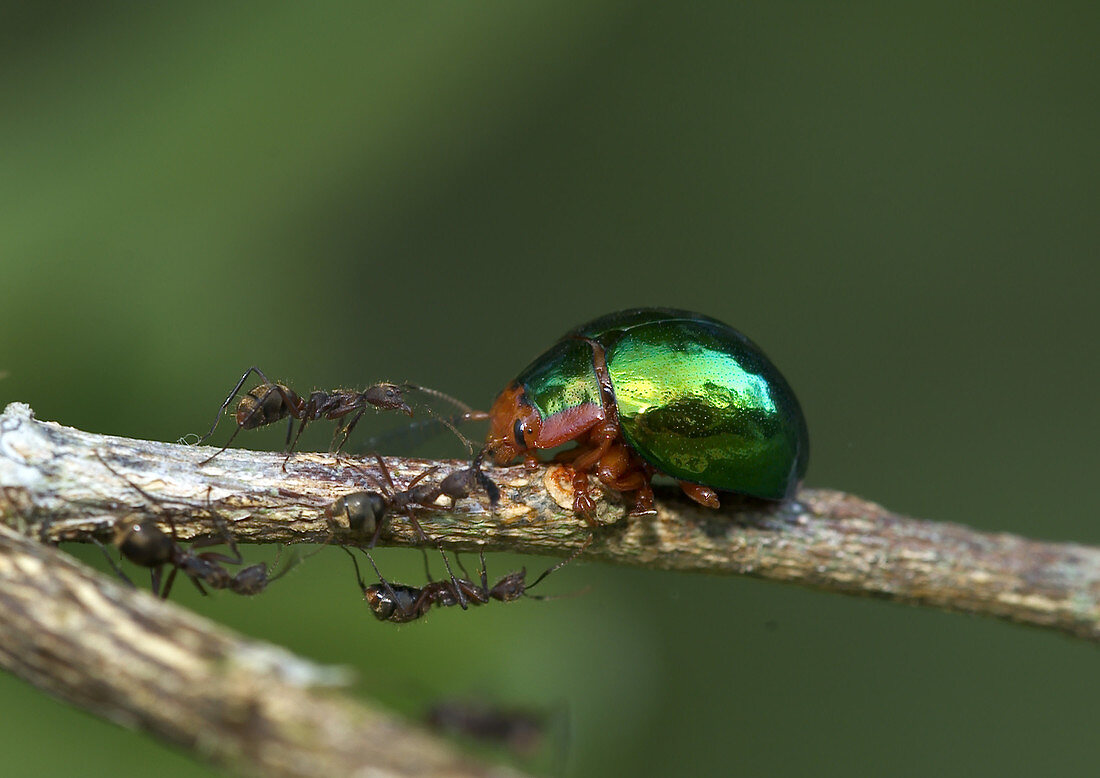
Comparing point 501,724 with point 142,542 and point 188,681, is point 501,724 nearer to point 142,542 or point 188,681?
point 142,542

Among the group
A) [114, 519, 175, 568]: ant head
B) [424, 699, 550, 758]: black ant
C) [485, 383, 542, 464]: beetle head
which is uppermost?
[485, 383, 542, 464]: beetle head

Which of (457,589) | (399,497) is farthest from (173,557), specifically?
(457,589)

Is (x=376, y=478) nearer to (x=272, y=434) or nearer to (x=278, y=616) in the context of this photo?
(x=278, y=616)

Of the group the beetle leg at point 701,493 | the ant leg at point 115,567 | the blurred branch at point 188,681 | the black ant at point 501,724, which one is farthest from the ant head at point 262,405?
the beetle leg at point 701,493

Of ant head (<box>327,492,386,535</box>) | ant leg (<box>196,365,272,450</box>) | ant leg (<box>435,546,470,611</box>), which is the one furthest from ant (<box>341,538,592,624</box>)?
ant leg (<box>196,365,272,450</box>)

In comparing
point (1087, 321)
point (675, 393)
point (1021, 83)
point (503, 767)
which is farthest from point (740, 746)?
point (1021, 83)

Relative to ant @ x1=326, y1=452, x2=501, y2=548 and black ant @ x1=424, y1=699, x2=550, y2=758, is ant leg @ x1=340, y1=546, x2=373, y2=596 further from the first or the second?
black ant @ x1=424, y1=699, x2=550, y2=758
